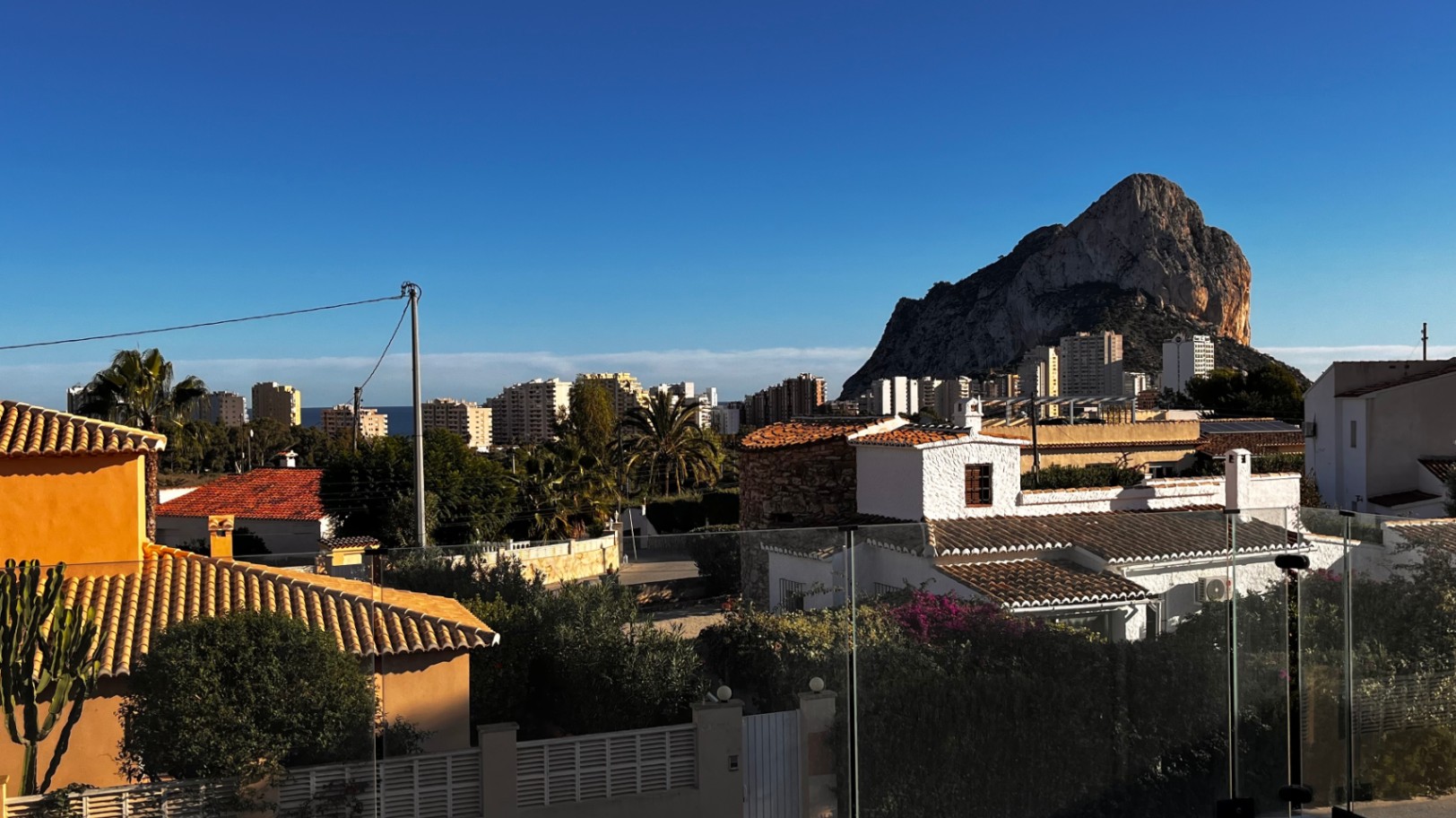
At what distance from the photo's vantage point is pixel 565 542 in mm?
4293

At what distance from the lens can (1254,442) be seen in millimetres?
25250

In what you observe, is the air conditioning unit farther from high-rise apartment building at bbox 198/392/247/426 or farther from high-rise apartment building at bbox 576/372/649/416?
high-rise apartment building at bbox 198/392/247/426

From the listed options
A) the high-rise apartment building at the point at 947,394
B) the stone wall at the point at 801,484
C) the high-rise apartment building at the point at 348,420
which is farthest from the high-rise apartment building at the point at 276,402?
the stone wall at the point at 801,484

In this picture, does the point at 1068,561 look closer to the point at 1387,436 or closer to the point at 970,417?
the point at 970,417

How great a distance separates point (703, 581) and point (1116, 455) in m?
22.1

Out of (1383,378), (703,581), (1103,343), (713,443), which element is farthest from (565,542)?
(1103,343)

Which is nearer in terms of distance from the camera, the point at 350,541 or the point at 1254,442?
the point at 350,541

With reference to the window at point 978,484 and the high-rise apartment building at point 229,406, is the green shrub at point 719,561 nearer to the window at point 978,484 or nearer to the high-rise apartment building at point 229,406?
the window at point 978,484

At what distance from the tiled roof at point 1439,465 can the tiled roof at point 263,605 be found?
15.6 metres

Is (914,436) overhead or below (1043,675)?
overhead

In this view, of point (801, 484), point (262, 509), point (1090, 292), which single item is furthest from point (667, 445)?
point (1090, 292)

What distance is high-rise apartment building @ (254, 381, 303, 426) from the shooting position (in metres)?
75.8

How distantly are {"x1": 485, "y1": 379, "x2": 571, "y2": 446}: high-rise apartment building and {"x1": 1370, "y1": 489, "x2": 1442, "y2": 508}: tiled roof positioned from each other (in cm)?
5926

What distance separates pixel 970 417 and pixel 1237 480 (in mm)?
4135
